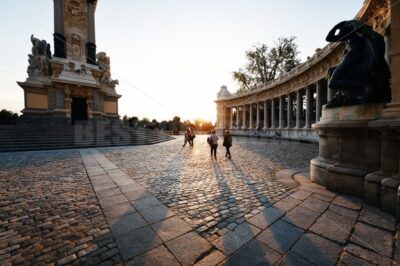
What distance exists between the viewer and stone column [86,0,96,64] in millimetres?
25734

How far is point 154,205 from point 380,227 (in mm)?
3724

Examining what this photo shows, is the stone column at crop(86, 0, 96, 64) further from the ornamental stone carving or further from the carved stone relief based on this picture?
the carved stone relief

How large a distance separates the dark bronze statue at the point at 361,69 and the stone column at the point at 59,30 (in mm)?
30209

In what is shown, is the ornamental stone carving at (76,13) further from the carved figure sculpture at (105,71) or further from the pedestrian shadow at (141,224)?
the pedestrian shadow at (141,224)

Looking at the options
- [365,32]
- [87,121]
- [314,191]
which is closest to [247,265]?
[314,191]

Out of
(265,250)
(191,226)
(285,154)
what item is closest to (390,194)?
(265,250)

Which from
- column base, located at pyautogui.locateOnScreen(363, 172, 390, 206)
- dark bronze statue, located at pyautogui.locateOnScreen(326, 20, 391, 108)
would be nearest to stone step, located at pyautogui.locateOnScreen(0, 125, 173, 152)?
dark bronze statue, located at pyautogui.locateOnScreen(326, 20, 391, 108)

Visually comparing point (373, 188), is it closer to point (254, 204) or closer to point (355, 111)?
point (355, 111)

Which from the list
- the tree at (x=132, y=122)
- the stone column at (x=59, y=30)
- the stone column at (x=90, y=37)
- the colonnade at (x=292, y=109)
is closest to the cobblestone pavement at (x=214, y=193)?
the colonnade at (x=292, y=109)

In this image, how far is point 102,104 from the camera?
26391 mm

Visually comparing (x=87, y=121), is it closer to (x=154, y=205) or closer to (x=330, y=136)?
(x=154, y=205)

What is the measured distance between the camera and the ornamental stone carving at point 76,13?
24.2 metres

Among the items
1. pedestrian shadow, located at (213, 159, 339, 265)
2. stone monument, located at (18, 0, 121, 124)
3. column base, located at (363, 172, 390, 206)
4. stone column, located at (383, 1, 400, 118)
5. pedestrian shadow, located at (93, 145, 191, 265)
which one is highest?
stone monument, located at (18, 0, 121, 124)

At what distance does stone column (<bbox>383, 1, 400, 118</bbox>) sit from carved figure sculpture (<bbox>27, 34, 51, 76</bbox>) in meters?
31.2
